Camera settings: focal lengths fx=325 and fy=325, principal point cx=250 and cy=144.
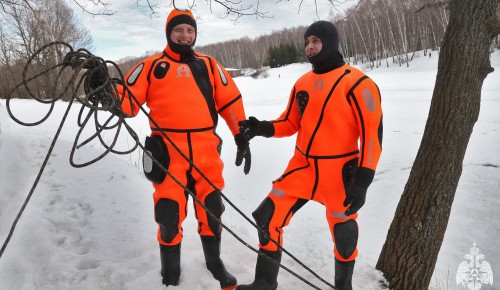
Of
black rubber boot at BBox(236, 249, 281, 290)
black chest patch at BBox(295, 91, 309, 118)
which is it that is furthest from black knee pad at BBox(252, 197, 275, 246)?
black chest patch at BBox(295, 91, 309, 118)

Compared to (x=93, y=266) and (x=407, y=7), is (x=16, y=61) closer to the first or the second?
(x=93, y=266)

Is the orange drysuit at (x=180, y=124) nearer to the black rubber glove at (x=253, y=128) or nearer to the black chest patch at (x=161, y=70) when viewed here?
the black chest patch at (x=161, y=70)

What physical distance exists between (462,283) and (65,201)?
13.8ft

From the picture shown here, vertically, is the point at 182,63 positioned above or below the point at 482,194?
above

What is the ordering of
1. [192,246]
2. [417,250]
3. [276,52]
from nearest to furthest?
[417,250] → [192,246] → [276,52]

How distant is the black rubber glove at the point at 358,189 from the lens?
2021 millimetres

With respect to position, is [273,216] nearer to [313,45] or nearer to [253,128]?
[253,128]

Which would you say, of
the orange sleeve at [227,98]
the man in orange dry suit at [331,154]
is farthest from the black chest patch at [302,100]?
the orange sleeve at [227,98]

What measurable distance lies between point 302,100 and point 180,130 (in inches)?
34.8

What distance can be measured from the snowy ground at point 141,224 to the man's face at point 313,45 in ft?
5.72

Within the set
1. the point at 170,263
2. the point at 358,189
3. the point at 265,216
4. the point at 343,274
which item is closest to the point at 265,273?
the point at 265,216

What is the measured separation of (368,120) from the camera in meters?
2.04

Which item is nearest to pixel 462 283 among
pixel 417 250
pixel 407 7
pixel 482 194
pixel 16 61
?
pixel 417 250

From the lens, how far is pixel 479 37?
88.6 inches
